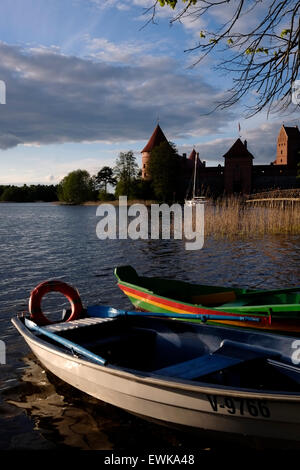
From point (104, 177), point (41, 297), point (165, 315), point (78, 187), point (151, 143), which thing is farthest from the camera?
point (104, 177)

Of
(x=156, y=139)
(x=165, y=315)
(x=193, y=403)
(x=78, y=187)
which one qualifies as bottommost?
(x=193, y=403)

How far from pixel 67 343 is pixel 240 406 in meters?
2.51

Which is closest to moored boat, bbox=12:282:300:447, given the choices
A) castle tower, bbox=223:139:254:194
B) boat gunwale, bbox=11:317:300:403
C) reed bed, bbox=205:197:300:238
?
boat gunwale, bbox=11:317:300:403

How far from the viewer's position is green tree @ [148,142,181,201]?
75875 millimetres

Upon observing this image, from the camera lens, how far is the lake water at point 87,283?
16.8 feet

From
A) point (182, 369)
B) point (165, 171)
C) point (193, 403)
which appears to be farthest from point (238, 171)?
point (193, 403)

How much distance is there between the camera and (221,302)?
9133 millimetres

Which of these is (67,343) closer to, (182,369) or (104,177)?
(182,369)

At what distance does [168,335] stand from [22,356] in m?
2.88

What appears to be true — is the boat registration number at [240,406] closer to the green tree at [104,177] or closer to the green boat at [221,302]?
the green boat at [221,302]

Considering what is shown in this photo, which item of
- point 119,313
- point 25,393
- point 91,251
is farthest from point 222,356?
point 91,251

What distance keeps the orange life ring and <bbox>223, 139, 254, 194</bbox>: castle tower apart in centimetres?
Result: 7117

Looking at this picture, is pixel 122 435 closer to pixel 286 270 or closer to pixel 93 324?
pixel 93 324

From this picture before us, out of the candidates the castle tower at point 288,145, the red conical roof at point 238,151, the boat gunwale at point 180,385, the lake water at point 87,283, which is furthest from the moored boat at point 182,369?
the castle tower at point 288,145
